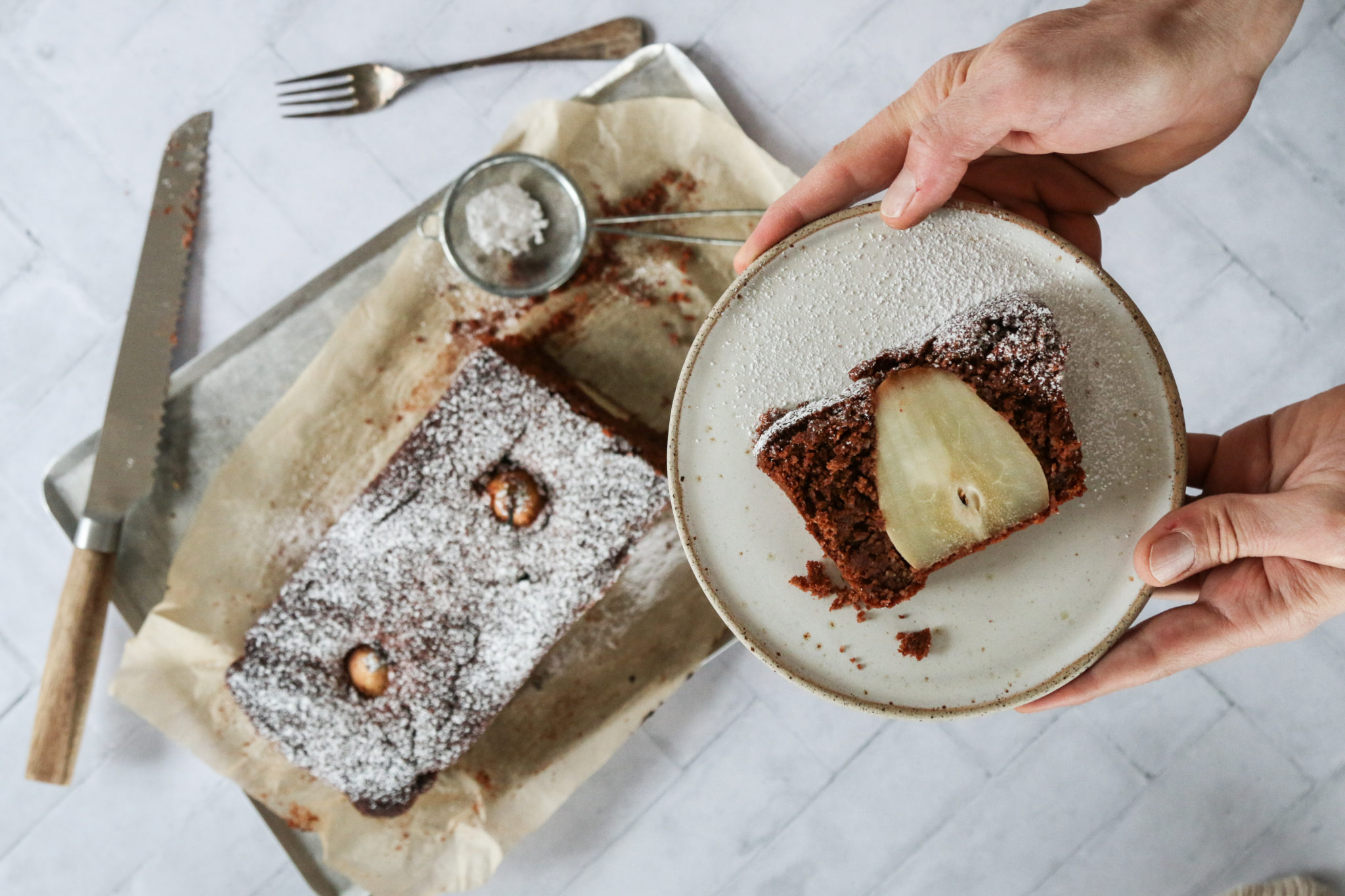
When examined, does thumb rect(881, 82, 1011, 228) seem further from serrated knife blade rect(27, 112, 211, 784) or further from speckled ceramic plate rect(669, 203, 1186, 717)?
serrated knife blade rect(27, 112, 211, 784)

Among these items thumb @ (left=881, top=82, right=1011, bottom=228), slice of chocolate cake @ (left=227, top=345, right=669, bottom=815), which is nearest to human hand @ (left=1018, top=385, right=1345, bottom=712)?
thumb @ (left=881, top=82, right=1011, bottom=228)

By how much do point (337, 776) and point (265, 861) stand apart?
70 centimetres

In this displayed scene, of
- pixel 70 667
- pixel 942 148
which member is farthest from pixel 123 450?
Answer: pixel 942 148

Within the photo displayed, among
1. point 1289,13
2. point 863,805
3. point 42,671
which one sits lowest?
point 863,805

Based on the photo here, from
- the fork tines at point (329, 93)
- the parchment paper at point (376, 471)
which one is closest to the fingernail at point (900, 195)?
the parchment paper at point (376, 471)

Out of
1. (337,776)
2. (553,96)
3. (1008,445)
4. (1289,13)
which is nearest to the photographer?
(1008,445)

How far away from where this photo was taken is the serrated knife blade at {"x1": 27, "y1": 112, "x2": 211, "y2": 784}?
120 inches

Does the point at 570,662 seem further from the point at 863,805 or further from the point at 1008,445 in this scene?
the point at 1008,445

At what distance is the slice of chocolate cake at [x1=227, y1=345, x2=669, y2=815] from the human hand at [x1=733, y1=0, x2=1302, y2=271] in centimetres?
87

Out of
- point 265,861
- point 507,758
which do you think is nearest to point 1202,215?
point 507,758

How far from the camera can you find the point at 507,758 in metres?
3.15

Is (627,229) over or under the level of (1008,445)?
over

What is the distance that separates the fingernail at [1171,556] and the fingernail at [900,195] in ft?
3.41

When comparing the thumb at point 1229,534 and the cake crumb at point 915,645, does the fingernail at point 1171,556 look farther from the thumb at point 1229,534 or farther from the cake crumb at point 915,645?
the cake crumb at point 915,645
